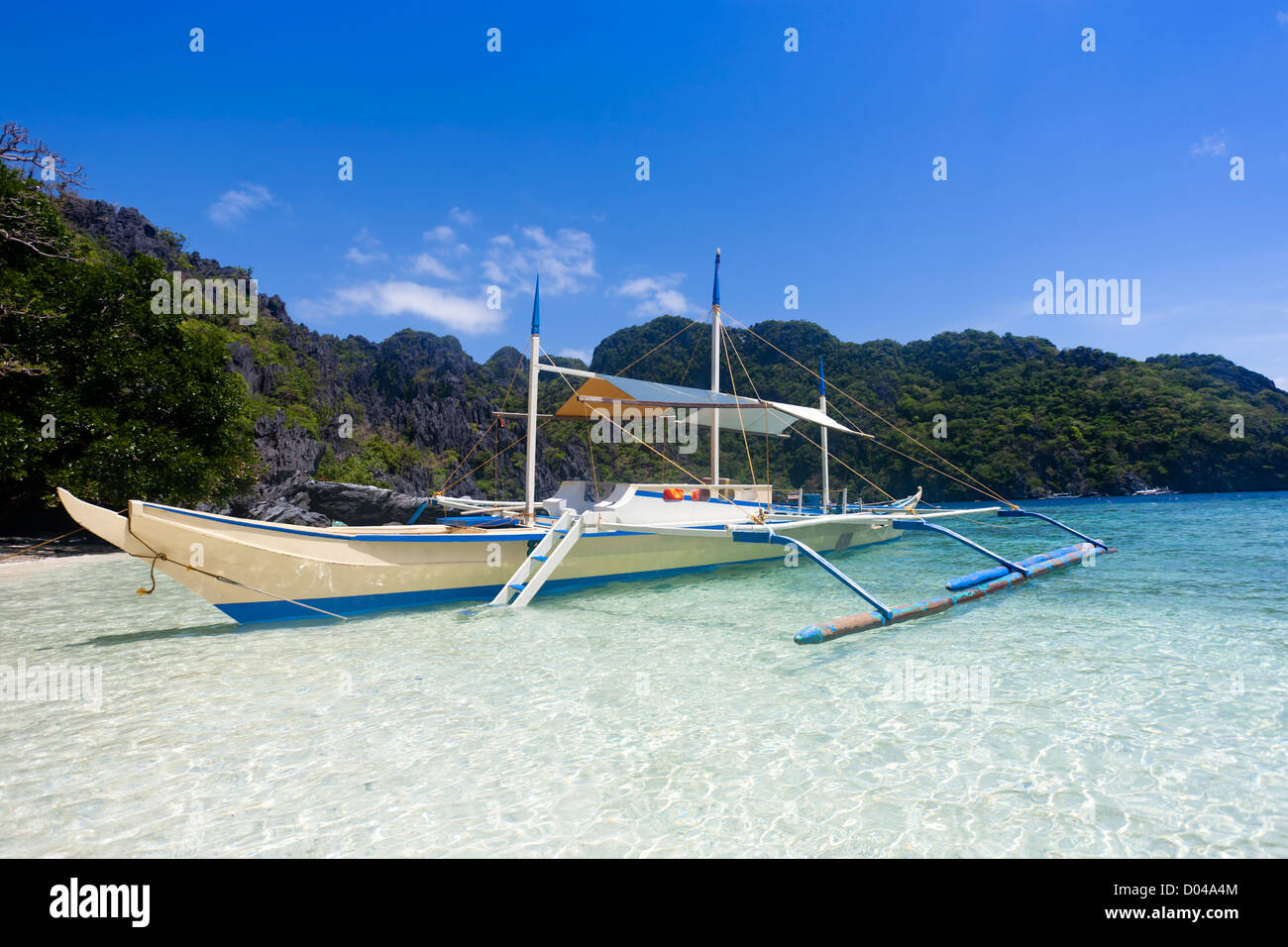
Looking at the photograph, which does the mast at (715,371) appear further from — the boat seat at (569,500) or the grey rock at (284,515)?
the grey rock at (284,515)

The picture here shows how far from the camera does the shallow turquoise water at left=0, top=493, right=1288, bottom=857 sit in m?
2.80

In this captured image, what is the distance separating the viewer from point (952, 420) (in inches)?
2111

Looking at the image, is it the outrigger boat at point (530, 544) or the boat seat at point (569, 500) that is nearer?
the outrigger boat at point (530, 544)

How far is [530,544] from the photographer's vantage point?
29.8 feet

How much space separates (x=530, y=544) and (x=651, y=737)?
5518mm

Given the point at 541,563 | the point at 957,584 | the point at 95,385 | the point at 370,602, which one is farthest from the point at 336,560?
the point at 95,385

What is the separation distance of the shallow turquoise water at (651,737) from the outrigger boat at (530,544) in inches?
19.4

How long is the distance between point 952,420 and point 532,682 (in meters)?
57.1

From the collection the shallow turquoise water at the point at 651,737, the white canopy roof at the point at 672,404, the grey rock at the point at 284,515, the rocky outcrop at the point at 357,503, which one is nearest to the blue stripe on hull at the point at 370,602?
the shallow turquoise water at the point at 651,737

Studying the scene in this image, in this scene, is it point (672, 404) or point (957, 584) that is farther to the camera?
point (672, 404)

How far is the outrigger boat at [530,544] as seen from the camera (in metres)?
6.04

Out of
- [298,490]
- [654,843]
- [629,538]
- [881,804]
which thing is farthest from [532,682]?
[298,490]

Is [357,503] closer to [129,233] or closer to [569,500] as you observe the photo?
[569,500]
